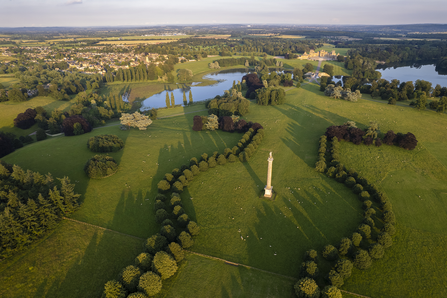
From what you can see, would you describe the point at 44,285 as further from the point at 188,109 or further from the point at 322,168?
the point at 188,109

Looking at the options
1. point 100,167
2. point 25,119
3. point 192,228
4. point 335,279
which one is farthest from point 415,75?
point 25,119

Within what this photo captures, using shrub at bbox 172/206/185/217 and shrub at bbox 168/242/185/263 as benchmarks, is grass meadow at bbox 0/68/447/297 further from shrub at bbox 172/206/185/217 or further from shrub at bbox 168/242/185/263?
shrub at bbox 172/206/185/217

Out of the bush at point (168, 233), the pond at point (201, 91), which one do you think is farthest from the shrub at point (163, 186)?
the pond at point (201, 91)

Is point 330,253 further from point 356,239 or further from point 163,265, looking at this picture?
point 163,265

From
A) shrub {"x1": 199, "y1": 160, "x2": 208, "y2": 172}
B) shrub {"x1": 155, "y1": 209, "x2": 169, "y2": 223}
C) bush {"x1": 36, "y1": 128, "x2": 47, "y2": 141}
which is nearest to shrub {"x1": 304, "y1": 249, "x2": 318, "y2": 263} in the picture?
shrub {"x1": 155, "y1": 209, "x2": 169, "y2": 223}

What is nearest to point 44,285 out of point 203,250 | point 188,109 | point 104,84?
point 203,250

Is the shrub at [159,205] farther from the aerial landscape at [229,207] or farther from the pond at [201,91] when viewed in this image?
the pond at [201,91]
